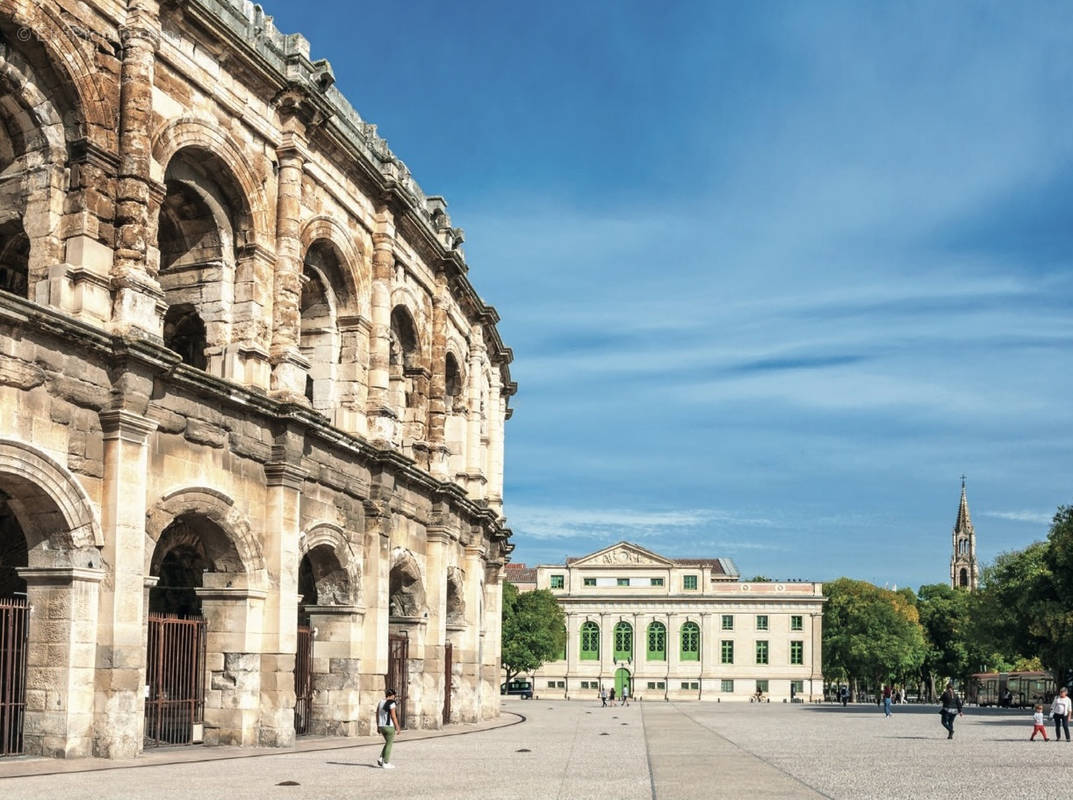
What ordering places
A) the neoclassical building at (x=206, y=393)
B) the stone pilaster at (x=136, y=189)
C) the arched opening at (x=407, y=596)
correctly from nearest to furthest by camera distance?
the neoclassical building at (x=206, y=393) < the stone pilaster at (x=136, y=189) < the arched opening at (x=407, y=596)

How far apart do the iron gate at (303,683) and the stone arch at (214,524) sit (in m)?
3.70

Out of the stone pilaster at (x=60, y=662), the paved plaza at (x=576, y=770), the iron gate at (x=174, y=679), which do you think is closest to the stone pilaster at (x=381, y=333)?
the paved plaza at (x=576, y=770)

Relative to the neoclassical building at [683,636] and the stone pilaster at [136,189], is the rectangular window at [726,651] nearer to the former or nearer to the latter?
the neoclassical building at [683,636]

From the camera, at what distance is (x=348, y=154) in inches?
1014

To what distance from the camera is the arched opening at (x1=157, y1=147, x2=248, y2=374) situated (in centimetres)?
2180

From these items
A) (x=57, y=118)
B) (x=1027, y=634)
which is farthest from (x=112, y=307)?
(x=1027, y=634)

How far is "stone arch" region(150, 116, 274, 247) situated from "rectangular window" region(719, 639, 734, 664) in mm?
72822

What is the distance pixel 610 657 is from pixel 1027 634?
42748 millimetres

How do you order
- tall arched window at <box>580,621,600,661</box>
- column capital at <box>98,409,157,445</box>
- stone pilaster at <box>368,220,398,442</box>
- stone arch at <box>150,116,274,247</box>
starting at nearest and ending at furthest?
column capital at <box>98,409,157,445</box>
stone arch at <box>150,116,274,247</box>
stone pilaster at <box>368,220,398,442</box>
tall arched window at <box>580,621,600,661</box>

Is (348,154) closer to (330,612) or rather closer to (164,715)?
(330,612)

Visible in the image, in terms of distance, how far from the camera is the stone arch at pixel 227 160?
776 inches

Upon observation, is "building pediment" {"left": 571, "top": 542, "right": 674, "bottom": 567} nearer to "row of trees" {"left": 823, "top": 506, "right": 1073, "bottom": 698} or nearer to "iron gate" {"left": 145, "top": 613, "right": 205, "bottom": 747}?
"row of trees" {"left": 823, "top": 506, "right": 1073, "bottom": 698}

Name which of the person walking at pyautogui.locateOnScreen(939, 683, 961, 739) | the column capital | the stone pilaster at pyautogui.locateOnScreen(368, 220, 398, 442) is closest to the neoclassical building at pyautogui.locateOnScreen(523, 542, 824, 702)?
the person walking at pyautogui.locateOnScreen(939, 683, 961, 739)

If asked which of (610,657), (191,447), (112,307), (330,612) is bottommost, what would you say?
(610,657)
